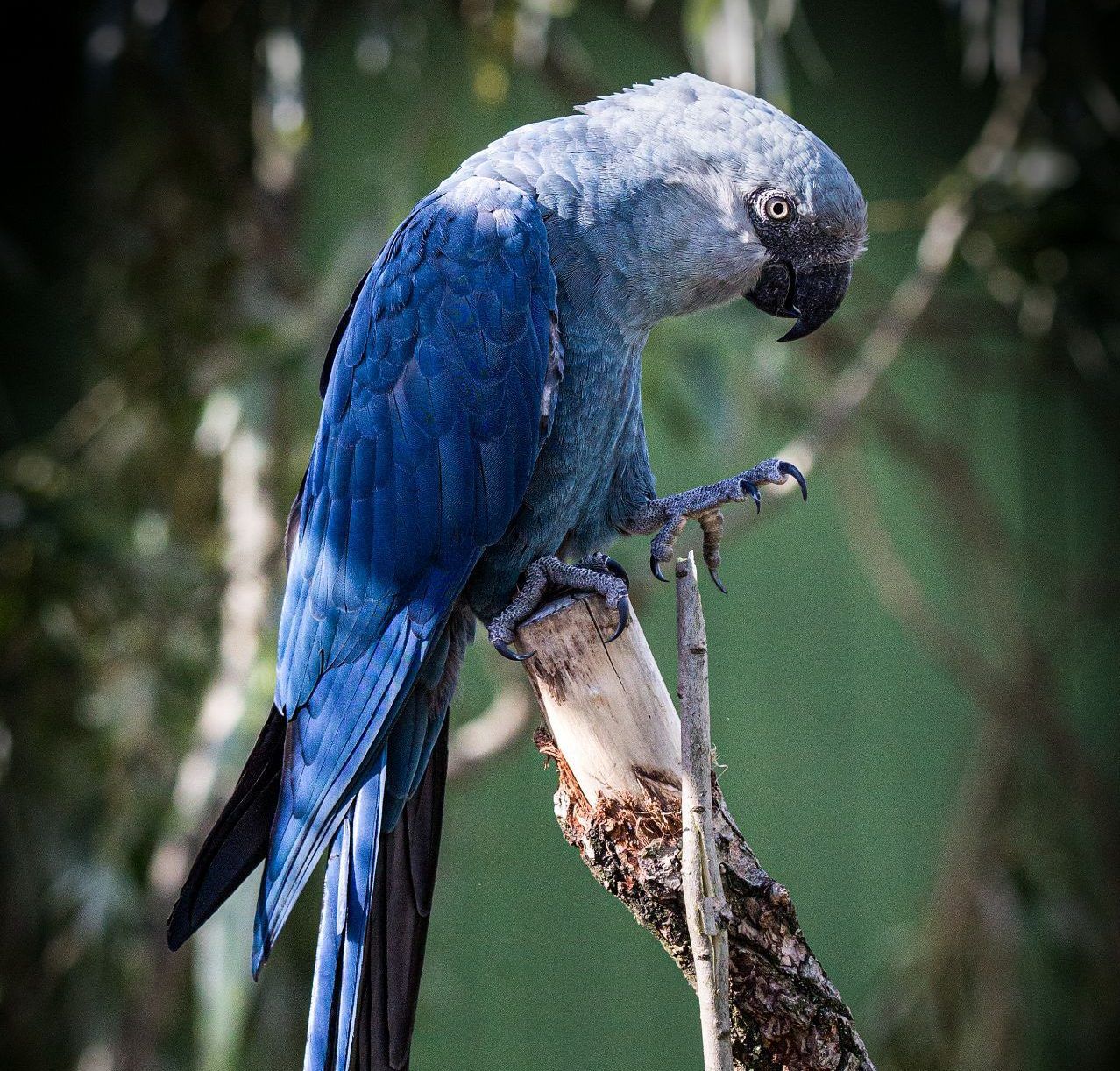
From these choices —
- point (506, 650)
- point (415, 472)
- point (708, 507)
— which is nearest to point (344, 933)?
point (506, 650)

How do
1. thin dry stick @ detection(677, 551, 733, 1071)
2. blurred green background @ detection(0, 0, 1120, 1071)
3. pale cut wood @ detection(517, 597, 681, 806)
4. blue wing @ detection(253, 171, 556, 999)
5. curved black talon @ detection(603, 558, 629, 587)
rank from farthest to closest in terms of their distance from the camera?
1. blurred green background @ detection(0, 0, 1120, 1071)
2. curved black talon @ detection(603, 558, 629, 587)
3. blue wing @ detection(253, 171, 556, 999)
4. pale cut wood @ detection(517, 597, 681, 806)
5. thin dry stick @ detection(677, 551, 733, 1071)

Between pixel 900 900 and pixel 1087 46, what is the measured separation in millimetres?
1824

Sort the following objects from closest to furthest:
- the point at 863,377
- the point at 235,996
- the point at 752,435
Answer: the point at 235,996
the point at 863,377
the point at 752,435

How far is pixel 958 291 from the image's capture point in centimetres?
271

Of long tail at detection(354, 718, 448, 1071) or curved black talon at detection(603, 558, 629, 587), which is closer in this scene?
long tail at detection(354, 718, 448, 1071)

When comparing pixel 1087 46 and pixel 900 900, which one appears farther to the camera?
pixel 900 900

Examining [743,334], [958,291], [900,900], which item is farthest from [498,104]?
[900,900]

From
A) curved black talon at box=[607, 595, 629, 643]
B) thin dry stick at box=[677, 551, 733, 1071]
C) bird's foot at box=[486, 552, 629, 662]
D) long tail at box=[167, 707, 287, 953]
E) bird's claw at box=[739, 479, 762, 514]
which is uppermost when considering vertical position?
bird's claw at box=[739, 479, 762, 514]

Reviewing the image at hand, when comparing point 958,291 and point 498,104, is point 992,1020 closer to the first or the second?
point 958,291

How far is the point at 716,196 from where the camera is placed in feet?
4.02

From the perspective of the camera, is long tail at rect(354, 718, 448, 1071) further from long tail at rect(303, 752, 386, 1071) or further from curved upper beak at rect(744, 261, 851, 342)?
curved upper beak at rect(744, 261, 851, 342)

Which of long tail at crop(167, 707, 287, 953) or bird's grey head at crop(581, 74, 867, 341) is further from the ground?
bird's grey head at crop(581, 74, 867, 341)

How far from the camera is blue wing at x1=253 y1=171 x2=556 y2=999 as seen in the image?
1.16 metres

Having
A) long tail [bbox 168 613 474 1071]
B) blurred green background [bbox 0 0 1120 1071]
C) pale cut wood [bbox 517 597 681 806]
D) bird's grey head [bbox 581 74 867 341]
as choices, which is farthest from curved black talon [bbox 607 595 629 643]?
blurred green background [bbox 0 0 1120 1071]
